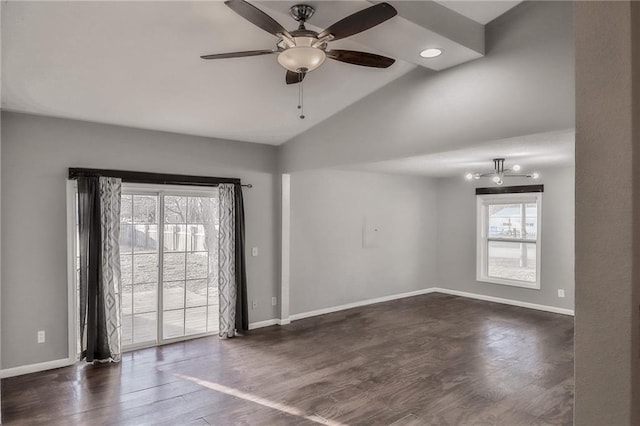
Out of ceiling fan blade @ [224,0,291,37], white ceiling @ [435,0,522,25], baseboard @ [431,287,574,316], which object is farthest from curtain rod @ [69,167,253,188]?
baseboard @ [431,287,574,316]

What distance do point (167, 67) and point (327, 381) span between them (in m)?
3.20

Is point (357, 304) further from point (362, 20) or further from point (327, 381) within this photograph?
point (362, 20)

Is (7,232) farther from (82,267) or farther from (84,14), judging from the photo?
(84,14)

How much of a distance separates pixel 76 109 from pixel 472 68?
3.77 metres

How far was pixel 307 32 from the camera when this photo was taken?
2.40 meters

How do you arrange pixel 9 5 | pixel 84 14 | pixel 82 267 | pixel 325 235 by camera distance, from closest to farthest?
pixel 9 5 → pixel 84 14 → pixel 82 267 → pixel 325 235

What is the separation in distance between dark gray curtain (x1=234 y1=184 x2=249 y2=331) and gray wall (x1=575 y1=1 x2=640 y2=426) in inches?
179

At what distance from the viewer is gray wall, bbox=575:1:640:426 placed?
1.11 metres

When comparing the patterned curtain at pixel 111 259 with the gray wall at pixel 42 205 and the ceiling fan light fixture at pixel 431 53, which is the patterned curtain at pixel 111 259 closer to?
the gray wall at pixel 42 205

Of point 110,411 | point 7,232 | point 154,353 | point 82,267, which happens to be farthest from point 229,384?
point 7,232

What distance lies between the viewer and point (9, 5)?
102 inches

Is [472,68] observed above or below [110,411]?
above

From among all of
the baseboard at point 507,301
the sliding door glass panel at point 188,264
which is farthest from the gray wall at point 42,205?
the baseboard at point 507,301

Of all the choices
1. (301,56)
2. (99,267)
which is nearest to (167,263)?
(99,267)
